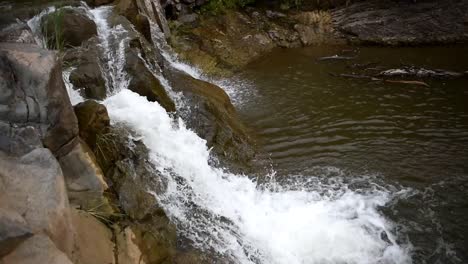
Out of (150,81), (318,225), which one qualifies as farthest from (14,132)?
(318,225)

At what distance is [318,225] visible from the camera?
18.3 feet

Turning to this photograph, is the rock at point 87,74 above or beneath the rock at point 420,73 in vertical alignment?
above

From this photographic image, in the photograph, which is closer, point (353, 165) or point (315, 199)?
point (315, 199)

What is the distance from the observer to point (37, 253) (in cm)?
326

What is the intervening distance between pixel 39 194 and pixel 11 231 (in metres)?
0.49

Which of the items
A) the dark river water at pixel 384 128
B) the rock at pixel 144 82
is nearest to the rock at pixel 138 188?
the rock at pixel 144 82

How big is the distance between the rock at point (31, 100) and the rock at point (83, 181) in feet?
0.59

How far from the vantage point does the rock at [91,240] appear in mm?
3809

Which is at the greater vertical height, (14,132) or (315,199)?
(14,132)

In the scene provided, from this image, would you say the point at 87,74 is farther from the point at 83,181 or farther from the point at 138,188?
the point at 83,181

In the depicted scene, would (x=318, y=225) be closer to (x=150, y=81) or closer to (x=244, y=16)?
(x=150, y=81)

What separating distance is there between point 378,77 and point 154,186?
7.12m

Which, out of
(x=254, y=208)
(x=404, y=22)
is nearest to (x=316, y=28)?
(x=404, y=22)

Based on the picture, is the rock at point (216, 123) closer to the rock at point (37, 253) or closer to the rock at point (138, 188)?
the rock at point (138, 188)
